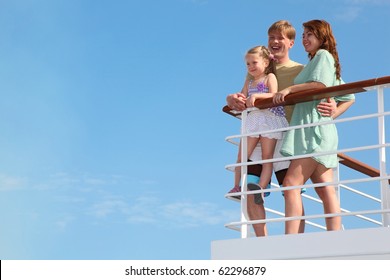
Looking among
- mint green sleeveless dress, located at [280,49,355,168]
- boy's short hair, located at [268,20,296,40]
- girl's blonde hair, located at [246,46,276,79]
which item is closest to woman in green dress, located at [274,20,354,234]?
mint green sleeveless dress, located at [280,49,355,168]

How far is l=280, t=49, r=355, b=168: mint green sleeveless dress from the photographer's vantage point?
19.4 ft

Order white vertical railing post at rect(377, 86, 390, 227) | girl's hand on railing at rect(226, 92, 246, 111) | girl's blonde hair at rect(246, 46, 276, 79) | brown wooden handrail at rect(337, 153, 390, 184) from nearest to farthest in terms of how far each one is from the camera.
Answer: white vertical railing post at rect(377, 86, 390, 227)
girl's hand on railing at rect(226, 92, 246, 111)
girl's blonde hair at rect(246, 46, 276, 79)
brown wooden handrail at rect(337, 153, 390, 184)

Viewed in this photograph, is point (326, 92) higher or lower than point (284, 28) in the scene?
lower

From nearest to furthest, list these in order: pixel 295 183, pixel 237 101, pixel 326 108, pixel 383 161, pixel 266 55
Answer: pixel 383 161 < pixel 295 183 < pixel 326 108 < pixel 237 101 < pixel 266 55

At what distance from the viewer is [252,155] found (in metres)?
6.21

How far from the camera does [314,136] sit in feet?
19.4

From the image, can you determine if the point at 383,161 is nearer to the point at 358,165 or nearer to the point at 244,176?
the point at 244,176

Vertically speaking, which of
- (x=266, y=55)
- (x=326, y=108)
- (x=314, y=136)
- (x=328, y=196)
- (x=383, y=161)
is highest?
(x=266, y=55)

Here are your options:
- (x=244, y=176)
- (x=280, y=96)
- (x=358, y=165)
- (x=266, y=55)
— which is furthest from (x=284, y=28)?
(x=358, y=165)

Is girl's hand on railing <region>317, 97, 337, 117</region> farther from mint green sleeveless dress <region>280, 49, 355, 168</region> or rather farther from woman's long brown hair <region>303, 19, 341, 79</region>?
woman's long brown hair <region>303, 19, 341, 79</region>

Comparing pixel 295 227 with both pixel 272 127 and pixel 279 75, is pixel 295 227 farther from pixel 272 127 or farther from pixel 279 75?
pixel 279 75

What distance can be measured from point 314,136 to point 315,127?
0.07 metres

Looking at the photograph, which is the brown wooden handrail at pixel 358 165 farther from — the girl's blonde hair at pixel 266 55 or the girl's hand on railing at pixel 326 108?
the girl's blonde hair at pixel 266 55
